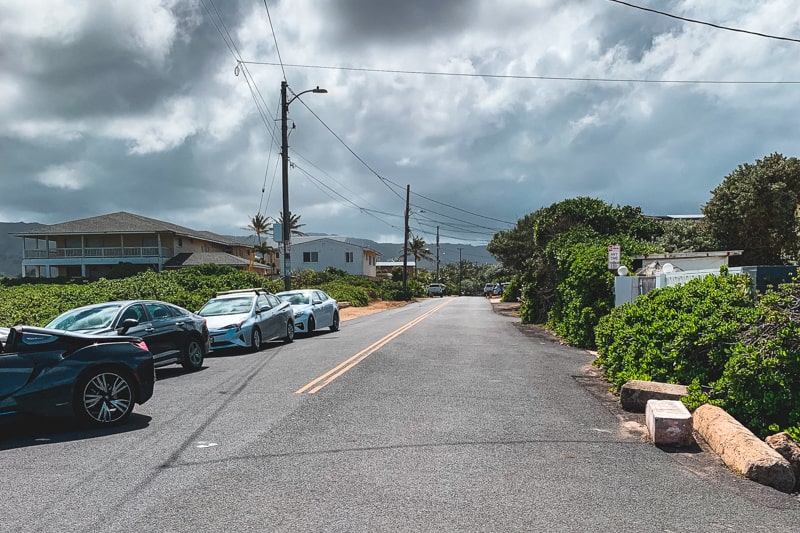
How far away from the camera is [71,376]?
730cm

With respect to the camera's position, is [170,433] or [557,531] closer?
[557,531]

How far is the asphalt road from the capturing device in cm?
466

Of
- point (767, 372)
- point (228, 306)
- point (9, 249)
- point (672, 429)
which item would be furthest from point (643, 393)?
point (9, 249)

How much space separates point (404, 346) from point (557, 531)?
1179 centimetres

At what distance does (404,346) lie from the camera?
16188 millimetres

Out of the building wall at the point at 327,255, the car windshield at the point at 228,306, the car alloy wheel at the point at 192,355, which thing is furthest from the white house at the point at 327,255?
the car alloy wheel at the point at 192,355

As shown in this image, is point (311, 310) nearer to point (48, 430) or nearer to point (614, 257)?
point (614, 257)

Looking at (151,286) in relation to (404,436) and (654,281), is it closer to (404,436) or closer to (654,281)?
(654,281)

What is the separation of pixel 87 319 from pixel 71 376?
14.1 feet

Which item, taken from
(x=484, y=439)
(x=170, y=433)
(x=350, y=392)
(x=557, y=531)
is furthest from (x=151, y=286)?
(x=557, y=531)

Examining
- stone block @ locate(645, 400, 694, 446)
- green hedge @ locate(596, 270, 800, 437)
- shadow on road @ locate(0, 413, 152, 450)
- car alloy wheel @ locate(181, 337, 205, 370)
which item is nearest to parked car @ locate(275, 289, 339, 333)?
car alloy wheel @ locate(181, 337, 205, 370)

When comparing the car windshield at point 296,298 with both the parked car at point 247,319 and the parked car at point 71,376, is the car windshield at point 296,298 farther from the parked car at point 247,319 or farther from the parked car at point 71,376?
the parked car at point 71,376

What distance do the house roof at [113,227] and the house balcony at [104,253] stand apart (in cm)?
139

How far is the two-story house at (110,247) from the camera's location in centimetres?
5044
